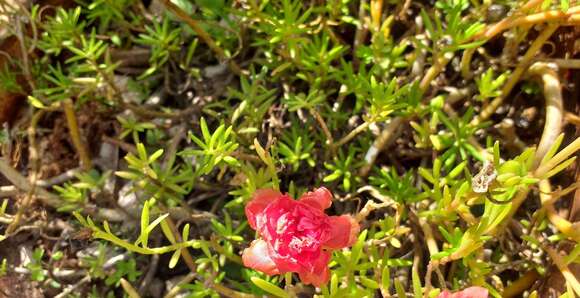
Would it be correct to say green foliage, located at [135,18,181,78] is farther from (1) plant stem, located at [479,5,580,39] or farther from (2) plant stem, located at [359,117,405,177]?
(1) plant stem, located at [479,5,580,39]

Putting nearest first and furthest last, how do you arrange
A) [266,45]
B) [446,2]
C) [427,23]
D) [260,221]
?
[260,221] < [427,23] < [446,2] < [266,45]

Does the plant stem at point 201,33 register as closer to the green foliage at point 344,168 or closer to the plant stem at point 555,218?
the green foliage at point 344,168

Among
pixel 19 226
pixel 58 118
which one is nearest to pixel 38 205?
pixel 19 226

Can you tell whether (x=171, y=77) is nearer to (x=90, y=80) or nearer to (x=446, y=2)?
(x=90, y=80)

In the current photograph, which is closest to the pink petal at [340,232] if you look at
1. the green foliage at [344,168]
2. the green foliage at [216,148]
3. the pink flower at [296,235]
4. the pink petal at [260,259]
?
the pink flower at [296,235]

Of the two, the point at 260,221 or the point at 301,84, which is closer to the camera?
the point at 260,221

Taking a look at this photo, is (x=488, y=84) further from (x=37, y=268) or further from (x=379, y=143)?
(x=37, y=268)
